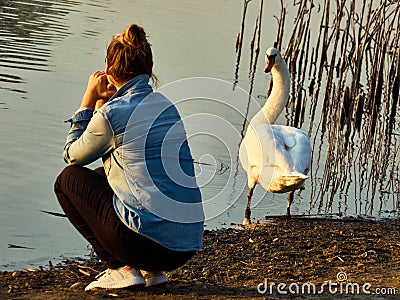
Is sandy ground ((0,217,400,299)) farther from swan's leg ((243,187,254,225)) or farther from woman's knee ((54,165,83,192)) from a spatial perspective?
woman's knee ((54,165,83,192))

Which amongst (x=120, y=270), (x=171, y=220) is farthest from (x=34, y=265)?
(x=171, y=220)

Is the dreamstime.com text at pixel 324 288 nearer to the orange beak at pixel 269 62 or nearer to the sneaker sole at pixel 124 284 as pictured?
the sneaker sole at pixel 124 284

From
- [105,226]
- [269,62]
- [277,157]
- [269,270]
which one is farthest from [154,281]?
[269,62]

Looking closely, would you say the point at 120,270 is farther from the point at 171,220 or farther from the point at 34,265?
the point at 34,265

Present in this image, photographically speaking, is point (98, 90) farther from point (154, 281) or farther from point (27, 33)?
point (27, 33)

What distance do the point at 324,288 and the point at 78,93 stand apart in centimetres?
682

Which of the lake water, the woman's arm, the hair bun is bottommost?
the lake water

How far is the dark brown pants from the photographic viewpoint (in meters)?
4.05

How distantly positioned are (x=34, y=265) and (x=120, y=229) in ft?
5.78

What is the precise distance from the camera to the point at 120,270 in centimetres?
425

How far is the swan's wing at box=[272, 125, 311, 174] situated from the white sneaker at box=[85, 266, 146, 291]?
3.04m

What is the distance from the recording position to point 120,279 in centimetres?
422

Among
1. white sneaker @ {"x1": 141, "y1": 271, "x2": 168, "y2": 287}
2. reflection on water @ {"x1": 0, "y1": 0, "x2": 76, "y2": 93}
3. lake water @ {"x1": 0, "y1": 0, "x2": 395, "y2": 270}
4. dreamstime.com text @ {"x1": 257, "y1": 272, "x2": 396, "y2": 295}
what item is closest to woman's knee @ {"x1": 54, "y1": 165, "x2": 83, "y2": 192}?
white sneaker @ {"x1": 141, "y1": 271, "x2": 168, "y2": 287}

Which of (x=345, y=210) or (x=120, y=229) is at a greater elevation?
(x=120, y=229)
